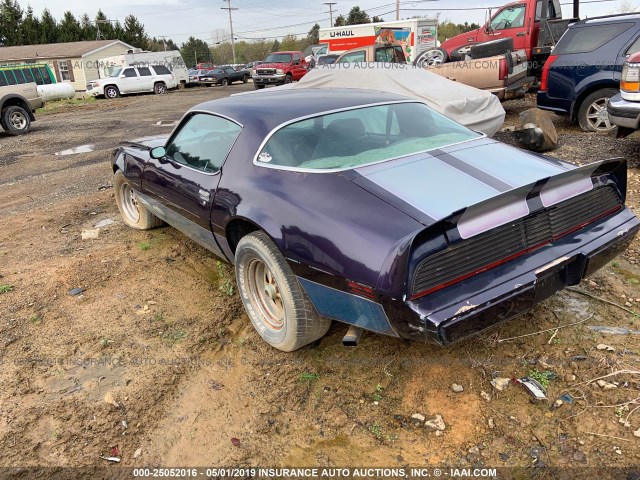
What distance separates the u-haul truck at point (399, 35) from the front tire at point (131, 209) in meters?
18.2

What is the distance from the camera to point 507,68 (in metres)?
9.21

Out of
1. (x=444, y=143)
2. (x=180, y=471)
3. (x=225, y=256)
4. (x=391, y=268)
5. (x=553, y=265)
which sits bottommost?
(x=180, y=471)

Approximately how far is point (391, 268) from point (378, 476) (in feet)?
3.02

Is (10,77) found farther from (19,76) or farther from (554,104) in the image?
(554,104)

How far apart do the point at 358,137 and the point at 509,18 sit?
11.0 metres

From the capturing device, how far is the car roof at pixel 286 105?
323cm

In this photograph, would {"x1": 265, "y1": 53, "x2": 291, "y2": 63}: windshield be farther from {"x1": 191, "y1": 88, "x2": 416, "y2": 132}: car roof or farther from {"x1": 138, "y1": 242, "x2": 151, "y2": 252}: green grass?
{"x1": 191, "y1": 88, "x2": 416, "y2": 132}: car roof

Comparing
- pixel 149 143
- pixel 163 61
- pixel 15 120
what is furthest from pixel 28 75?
pixel 163 61

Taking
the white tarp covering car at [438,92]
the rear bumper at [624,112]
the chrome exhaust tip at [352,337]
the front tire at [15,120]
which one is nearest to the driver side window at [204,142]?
the chrome exhaust tip at [352,337]

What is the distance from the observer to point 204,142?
12.2 feet

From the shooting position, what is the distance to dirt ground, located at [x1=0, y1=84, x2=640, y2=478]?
2256 mm

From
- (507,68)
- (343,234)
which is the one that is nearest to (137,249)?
(343,234)

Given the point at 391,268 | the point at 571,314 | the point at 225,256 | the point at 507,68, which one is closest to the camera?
the point at 391,268

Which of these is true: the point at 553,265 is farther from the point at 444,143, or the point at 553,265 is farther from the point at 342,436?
the point at 342,436
